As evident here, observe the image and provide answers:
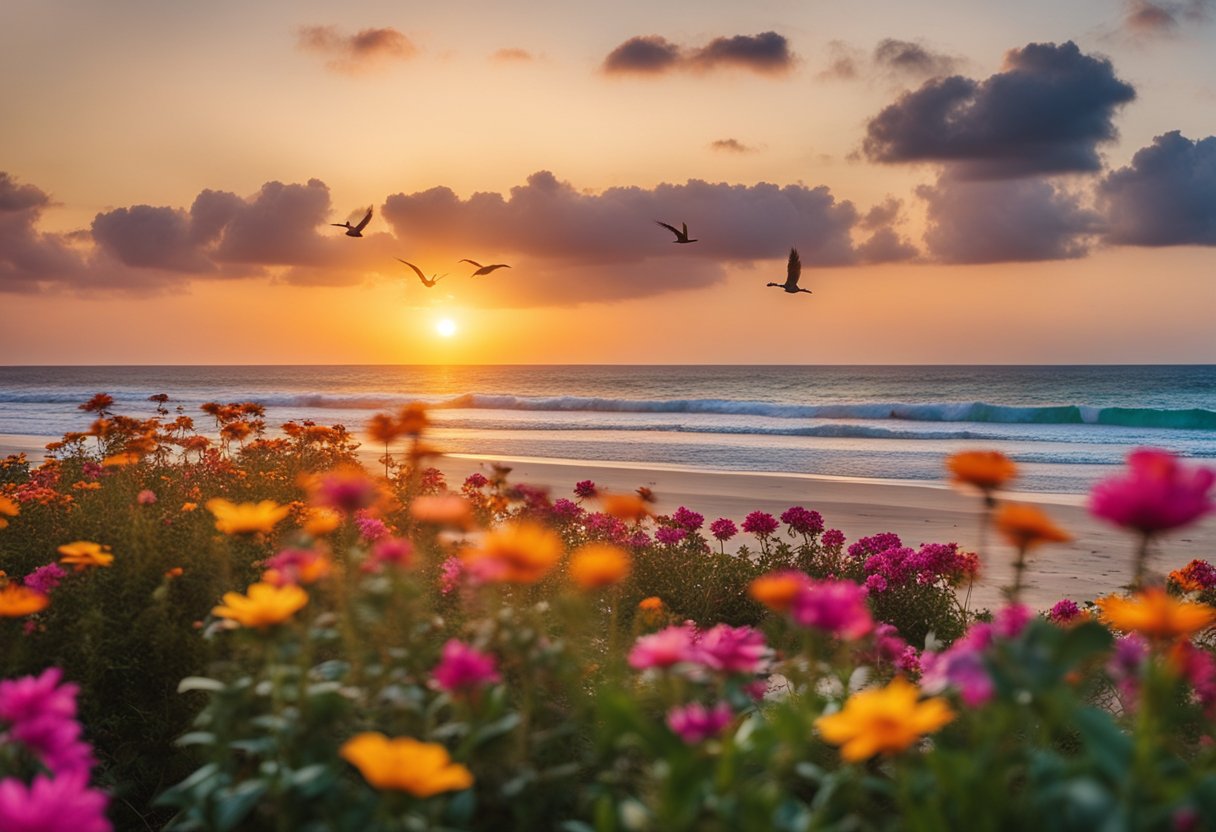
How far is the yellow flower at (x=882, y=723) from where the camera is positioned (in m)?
1.36

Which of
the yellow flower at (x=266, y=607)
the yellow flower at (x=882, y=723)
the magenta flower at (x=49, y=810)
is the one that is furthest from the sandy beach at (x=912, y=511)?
the magenta flower at (x=49, y=810)

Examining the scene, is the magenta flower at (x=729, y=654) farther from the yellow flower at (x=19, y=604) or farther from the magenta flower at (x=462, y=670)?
the yellow flower at (x=19, y=604)

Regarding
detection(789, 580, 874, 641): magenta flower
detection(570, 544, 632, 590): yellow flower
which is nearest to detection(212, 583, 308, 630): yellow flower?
detection(570, 544, 632, 590): yellow flower

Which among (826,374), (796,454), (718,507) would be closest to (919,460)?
(796,454)

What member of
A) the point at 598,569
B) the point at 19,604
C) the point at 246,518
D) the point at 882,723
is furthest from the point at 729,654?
the point at 19,604

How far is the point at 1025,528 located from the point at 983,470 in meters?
0.22

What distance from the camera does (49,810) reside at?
55.1 inches

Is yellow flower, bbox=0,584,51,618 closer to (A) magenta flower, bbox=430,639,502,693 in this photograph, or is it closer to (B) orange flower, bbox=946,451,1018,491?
(A) magenta flower, bbox=430,639,502,693

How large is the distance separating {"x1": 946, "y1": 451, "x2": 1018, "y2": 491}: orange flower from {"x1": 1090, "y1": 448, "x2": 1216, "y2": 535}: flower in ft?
0.87

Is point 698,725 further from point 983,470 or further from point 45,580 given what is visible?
point 45,580

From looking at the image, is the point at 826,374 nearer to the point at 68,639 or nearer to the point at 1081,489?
the point at 1081,489

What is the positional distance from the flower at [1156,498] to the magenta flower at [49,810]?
1.68m

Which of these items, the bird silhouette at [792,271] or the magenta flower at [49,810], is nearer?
the magenta flower at [49,810]

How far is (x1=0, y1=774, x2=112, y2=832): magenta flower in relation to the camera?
1.38m
